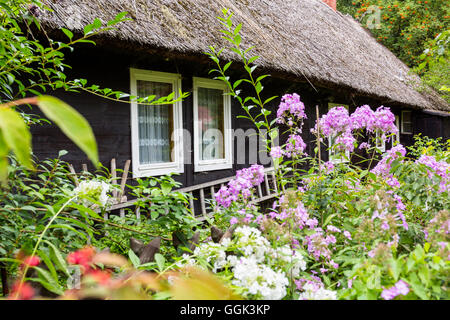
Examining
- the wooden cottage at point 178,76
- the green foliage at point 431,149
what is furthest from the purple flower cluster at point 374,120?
the wooden cottage at point 178,76

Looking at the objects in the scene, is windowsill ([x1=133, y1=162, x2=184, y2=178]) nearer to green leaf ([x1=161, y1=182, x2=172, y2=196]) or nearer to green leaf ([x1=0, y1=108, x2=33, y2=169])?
green leaf ([x1=161, y1=182, x2=172, y2=196])

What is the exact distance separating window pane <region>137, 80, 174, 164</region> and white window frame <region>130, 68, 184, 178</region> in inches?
3.5

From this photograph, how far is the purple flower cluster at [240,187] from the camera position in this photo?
192 centimetres

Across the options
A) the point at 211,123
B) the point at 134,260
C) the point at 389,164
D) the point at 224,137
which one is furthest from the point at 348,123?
the point at 224,137

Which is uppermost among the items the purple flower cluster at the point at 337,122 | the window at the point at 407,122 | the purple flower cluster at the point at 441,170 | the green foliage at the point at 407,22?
the green foliage at the point at 407,22

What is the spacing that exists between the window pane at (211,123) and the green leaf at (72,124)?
5.17 meters

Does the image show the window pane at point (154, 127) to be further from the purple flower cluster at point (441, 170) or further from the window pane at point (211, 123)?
the purple flower cluster at point (441, 170)

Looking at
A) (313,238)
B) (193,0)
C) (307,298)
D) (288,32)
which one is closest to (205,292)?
(307,298)

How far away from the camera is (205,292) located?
0.69 meters

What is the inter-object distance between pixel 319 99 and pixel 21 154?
8.36 metres

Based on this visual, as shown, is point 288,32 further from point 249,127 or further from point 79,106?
point 79,106

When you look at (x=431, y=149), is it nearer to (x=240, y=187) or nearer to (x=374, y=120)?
(x=374, y=120)


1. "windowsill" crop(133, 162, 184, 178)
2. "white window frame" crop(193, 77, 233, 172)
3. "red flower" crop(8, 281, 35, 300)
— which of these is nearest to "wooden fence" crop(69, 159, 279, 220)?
"windowsill" crop(133, 162, 184, 178)

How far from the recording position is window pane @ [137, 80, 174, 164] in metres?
4.93
